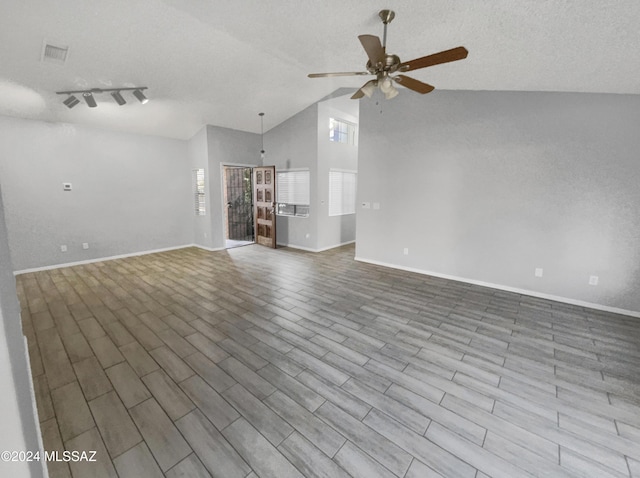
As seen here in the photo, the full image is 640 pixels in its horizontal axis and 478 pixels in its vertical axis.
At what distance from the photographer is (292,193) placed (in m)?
6.91

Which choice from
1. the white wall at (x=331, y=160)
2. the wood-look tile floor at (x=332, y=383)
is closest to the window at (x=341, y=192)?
the white wall at (x=331, y=160)

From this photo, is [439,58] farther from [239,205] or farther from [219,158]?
[239,205]

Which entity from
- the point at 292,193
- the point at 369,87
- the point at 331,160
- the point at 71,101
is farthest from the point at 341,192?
the point at 71,101

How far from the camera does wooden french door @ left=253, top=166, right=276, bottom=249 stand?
6707 millimetres

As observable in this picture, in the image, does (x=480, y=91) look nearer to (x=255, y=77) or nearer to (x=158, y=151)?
(x=255, y=77)

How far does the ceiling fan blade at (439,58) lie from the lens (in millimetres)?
2054

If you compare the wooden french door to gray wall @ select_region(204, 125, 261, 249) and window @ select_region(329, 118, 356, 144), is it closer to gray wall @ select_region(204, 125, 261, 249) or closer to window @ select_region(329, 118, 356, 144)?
gray wall @ select_region(204, 125, 261, 249)

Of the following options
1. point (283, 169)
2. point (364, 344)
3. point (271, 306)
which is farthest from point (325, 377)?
point (283, 169)

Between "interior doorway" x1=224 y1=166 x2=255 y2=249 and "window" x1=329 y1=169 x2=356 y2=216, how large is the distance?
2579mm

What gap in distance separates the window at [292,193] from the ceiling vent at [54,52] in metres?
4.20

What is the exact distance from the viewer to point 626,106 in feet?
10.8

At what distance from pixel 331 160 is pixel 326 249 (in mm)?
2100

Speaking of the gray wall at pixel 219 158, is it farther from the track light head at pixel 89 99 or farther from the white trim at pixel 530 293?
the white trim at pixel 530 293

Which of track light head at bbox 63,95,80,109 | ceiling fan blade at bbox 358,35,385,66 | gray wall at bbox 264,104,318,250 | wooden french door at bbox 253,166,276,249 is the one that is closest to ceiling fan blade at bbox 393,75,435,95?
ceiling fan blade at bbox 358,35,385,66
